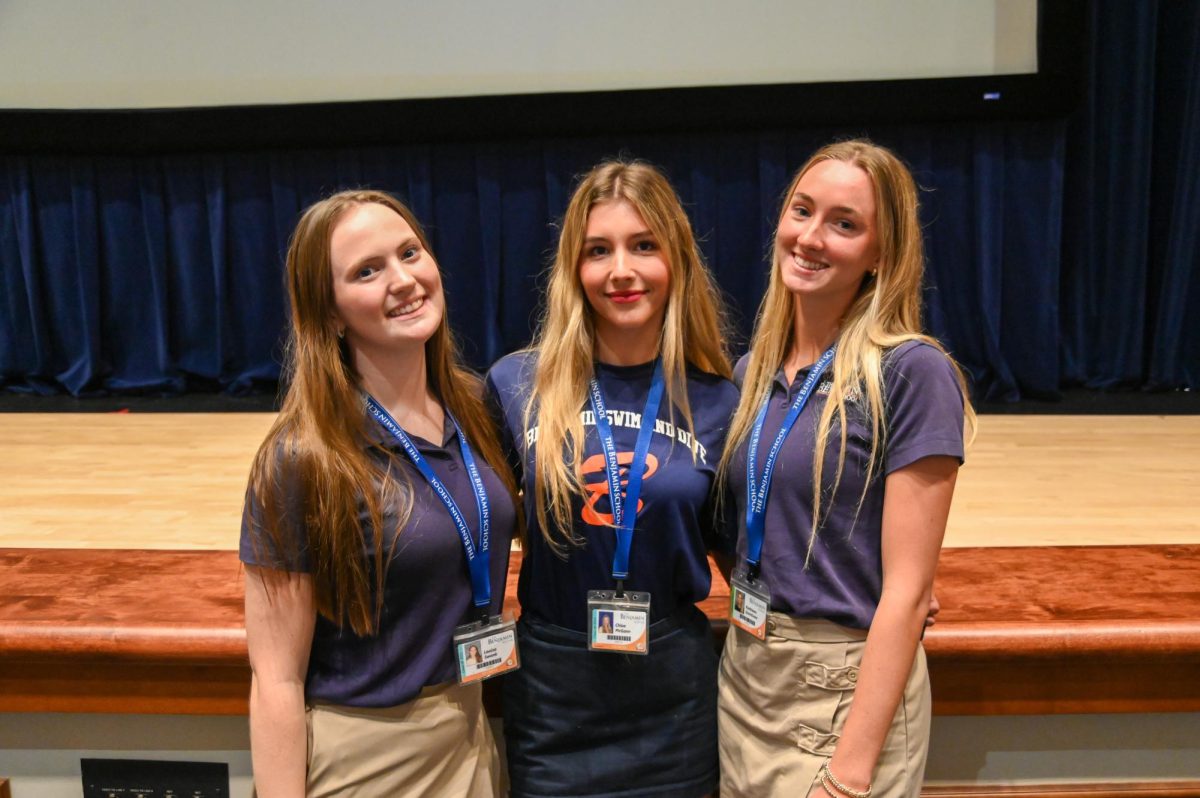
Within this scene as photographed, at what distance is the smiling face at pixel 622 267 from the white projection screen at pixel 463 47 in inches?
131

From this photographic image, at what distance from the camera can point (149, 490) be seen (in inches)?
120

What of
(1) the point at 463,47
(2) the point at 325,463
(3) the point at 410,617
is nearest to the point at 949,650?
(3) the point at 410,617

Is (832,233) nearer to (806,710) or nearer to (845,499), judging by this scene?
Answer: (845,499)

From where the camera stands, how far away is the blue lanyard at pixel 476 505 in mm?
1305

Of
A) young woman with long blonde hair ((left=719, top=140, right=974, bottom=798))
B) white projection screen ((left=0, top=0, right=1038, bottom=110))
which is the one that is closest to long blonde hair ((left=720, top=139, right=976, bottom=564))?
young woman with long blonde hair ((left=719, top=140, right=974, bottom=798))

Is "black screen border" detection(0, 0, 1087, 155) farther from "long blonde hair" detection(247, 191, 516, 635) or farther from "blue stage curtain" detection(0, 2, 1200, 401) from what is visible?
"long blonde hair" detection(247, 191, 516, 635)

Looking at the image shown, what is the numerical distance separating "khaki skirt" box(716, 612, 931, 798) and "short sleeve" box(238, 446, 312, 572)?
633 millimetres

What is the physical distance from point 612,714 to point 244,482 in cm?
207

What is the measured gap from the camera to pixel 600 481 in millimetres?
1401

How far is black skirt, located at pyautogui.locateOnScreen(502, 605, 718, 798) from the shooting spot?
143 centimetres

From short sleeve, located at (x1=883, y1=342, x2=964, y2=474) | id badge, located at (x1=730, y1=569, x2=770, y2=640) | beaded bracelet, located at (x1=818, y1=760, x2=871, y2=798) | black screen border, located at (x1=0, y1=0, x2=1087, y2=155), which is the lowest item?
beaded bracelet, located at (x1=818, y1=760, x2=871, y2=798)

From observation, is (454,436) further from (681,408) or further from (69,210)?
(69,210)

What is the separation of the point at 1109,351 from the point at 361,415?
176 inches

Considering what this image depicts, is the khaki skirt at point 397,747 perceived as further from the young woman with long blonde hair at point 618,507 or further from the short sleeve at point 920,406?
the short sleeve at point 920,406
